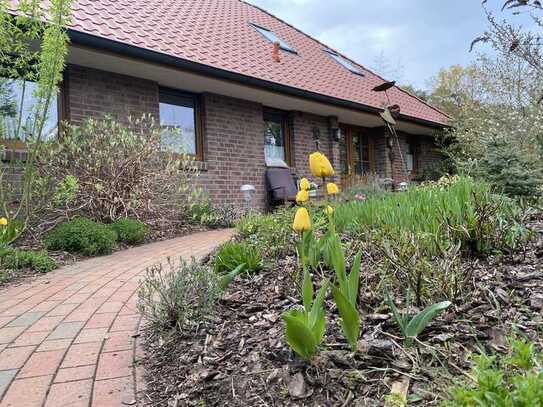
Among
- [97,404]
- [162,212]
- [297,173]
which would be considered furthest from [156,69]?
[97,404]

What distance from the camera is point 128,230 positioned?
5352mm

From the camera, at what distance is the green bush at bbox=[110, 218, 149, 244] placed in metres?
5.34

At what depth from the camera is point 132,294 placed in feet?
10.1

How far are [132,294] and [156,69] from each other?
16.3ft

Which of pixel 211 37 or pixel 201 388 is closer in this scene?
pixel 201 388

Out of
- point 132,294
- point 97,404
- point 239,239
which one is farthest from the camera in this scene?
point 239,239

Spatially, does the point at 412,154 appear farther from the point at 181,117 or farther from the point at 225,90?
the point at 181,117

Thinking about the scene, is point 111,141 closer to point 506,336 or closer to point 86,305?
point 86,305

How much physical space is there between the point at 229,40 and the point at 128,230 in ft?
19.5

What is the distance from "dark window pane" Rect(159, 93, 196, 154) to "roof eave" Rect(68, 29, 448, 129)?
1.12 m

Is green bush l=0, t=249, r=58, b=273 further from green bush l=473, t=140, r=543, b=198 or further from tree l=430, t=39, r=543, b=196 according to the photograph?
tree l=430, t=39, r=543, b=196

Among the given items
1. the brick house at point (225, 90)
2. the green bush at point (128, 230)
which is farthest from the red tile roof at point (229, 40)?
the green bush at point (128, 230)

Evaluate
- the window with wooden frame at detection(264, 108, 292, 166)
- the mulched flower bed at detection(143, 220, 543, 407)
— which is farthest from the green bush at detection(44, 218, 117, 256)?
the window with wooden frame at detection(264, 108, 292, 166)

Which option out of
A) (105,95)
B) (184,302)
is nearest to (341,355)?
(184,302)
